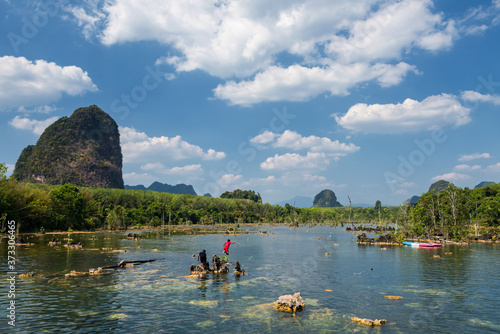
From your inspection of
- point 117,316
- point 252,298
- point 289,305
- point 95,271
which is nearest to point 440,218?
point 252,298

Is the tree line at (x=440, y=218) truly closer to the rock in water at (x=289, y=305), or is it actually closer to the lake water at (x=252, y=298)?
the lake water at (x=252, y=298)

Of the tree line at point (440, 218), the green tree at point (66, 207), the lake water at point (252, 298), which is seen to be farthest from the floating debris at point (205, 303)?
the green tree at point (66, 207)

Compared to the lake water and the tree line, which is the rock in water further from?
the tree line

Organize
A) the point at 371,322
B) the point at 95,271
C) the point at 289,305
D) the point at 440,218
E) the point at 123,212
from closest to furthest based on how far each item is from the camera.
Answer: the point at 371,322
the point at 289,305
the point at 95,271
the point at 440,218
the point at 123,212

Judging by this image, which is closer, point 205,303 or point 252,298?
point 205,303

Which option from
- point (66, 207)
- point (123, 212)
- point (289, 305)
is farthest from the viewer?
point (123, 212)

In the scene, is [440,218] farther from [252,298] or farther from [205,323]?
[205,323]

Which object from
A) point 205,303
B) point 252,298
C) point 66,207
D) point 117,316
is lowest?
point 252,298

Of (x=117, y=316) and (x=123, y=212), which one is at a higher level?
(x=123, y=212)

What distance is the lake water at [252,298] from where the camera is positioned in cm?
2136

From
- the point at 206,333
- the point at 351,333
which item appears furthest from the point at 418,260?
the point at 206,333

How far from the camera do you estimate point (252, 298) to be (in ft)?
92.5

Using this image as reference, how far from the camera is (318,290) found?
3180 cm

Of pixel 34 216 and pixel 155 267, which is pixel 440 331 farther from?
pixel 34 216
